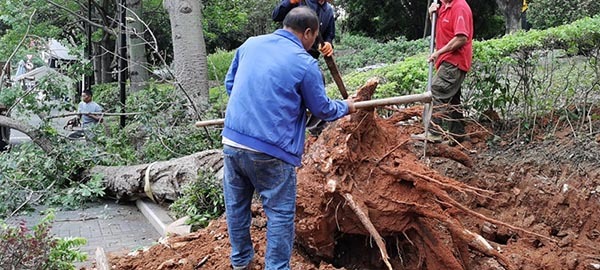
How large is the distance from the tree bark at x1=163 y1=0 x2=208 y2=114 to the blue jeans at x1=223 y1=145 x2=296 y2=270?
6.23 m

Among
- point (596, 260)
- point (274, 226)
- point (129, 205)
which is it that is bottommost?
point (129, 205)

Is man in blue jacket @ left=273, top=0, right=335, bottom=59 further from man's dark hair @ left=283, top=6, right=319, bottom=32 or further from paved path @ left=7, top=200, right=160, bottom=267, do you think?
paved path @ left=7, top=200, right=160, bottom=267

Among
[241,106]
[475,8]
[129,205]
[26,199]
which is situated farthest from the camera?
[475,8]

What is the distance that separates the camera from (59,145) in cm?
823

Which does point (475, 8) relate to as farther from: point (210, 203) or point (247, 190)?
point (247, 190)

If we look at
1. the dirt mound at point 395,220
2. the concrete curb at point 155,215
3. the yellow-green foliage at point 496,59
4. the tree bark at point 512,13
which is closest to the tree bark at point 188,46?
the concrete curb at point 155,215

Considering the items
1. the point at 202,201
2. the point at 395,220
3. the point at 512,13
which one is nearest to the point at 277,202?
the point at 395,220

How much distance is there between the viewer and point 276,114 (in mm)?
→ 3461

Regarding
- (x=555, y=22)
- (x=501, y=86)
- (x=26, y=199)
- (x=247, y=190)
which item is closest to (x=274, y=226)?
(x=247, y=190)

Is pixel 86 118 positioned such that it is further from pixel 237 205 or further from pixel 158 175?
pixel 237 205

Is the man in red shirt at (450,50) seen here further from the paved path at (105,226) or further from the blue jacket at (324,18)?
the paved path at (105,226)

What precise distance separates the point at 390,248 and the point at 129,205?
4411mm

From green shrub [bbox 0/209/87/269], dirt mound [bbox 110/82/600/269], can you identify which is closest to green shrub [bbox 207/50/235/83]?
dirt mound [bbox 110/82/600/269]

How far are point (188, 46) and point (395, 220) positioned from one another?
661 cm
